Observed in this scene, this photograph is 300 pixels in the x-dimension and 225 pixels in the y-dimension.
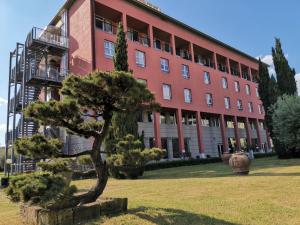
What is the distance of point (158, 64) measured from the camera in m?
28.3

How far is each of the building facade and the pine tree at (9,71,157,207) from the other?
12607 millimetres

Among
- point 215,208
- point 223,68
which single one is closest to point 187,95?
point 223,68

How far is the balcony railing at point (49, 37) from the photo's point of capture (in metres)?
21.3

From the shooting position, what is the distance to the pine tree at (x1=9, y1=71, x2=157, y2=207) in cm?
611

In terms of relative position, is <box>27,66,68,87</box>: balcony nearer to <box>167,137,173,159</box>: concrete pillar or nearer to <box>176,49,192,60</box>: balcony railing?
<box>167,137,173,159</box>: concrete pillar

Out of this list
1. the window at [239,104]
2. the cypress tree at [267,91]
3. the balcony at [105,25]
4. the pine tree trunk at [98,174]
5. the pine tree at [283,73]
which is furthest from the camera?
the window at [239,104]

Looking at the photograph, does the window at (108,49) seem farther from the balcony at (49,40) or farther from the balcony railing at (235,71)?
the balcony railing at (235,71)

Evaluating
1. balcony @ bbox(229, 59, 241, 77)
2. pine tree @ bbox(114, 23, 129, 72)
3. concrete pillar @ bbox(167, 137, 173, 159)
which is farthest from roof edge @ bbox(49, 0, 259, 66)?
concrete pillar @ bbox(167, 137, 173, 159)

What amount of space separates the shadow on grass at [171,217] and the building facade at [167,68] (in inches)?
506

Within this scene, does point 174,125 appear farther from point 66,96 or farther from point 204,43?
point 66,96

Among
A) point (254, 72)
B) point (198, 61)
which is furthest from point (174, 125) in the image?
point (254, 72)

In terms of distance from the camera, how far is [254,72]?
46.0 meters

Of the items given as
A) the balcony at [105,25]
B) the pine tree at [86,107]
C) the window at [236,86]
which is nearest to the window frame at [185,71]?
the balcony at [105,25]

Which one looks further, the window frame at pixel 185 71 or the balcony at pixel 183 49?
the balcony at pixel 183 49
